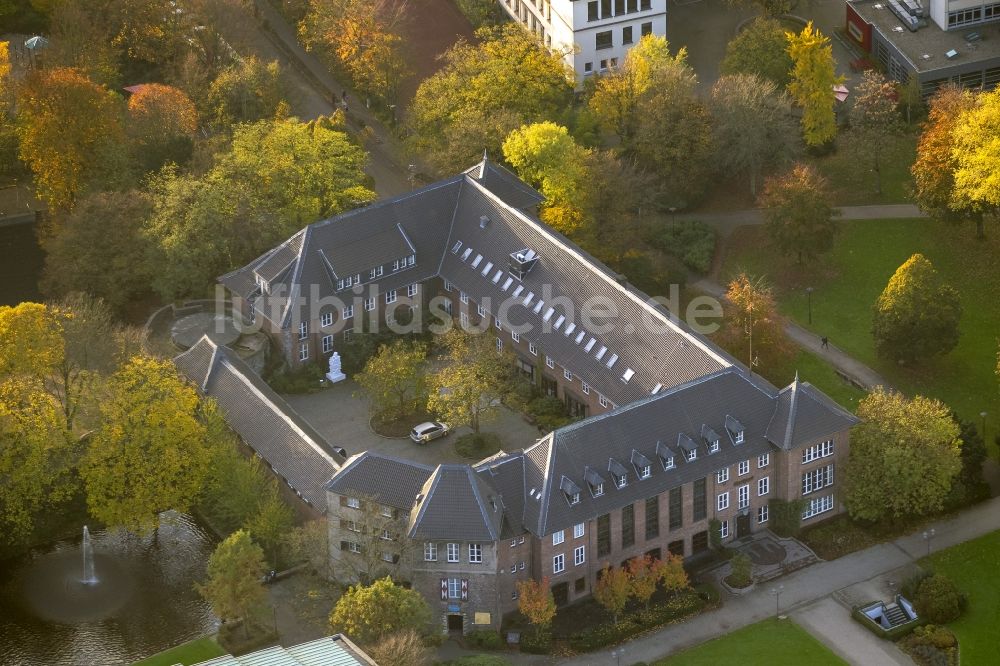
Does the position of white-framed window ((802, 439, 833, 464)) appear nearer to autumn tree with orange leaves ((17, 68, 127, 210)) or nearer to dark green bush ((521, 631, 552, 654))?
dark green bush ((521, 631, 552, 654))

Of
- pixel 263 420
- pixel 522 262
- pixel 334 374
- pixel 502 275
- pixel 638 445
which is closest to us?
pixel 638 445

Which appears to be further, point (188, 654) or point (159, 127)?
point (159, 127)

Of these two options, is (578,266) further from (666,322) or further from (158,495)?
(158,495)

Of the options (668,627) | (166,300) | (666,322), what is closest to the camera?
(668,627)

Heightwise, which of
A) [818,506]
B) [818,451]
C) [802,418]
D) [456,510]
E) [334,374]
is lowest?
[818,506]

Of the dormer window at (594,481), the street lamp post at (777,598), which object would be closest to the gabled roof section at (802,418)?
the street lamp post at (777,598)

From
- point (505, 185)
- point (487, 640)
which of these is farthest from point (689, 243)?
point (487, 640)

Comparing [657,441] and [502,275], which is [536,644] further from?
[502,275]

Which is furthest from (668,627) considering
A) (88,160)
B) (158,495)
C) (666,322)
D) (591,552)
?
(88,160)
